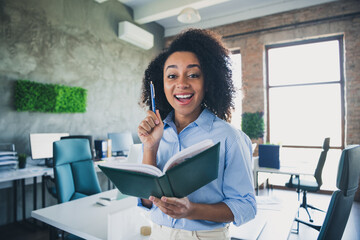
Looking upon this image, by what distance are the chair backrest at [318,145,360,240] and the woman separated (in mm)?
311

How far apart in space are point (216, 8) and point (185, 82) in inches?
204

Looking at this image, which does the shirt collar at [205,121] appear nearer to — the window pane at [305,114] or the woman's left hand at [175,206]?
the woman's left hand at [175,206]

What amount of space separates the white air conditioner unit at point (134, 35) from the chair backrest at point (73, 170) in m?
3.46

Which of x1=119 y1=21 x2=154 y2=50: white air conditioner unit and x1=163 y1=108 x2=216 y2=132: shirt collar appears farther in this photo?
x1=119 y1=21 x2=154 y2=50: white air conditioner unit

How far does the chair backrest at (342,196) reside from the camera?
0.90 metres

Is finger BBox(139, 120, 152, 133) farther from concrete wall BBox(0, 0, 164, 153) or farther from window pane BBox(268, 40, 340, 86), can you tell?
window pane BBox(268, 40, 340, 86)

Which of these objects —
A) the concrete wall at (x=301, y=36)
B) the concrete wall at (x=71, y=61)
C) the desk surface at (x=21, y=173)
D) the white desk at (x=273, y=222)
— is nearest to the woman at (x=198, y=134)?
the white desk at (x=273, y=222)

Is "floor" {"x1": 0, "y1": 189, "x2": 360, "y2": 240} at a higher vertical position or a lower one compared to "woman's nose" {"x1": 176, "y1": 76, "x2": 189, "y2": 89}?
lower

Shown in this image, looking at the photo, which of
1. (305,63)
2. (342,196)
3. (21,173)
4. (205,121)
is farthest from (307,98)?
(21,173)

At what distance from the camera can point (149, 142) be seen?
0.96 metres

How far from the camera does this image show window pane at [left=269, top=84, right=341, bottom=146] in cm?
489

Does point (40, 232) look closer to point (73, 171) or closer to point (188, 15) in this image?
point (73, 171)

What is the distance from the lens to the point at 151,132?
0.98 meters

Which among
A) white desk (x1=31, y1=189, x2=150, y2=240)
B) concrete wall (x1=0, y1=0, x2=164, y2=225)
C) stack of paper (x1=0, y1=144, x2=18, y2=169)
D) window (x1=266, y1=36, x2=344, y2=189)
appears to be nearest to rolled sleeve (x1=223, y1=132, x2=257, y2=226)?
white desk (x1=31, y1=189, x2=150, y2=240)
